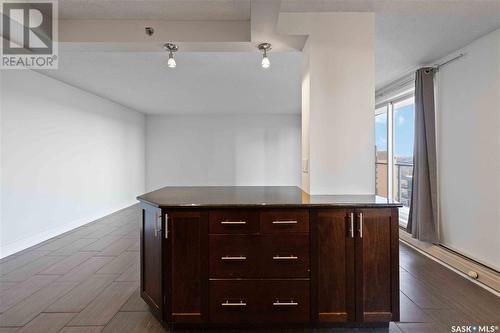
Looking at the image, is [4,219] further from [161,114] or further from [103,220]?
[161,114]

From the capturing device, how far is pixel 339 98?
2.35 meters

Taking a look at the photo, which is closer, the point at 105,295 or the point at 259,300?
the point at 259,300

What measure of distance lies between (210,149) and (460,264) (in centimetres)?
602

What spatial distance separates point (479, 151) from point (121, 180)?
6609 mm

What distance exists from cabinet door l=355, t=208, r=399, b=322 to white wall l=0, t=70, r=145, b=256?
4.14 meters

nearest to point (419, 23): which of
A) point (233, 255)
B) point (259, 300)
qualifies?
point (233, 255)

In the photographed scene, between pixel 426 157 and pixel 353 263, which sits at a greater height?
pixel 426 157

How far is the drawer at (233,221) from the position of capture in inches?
72.7

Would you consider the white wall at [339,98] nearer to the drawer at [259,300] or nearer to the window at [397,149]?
the drawer at [259,300]

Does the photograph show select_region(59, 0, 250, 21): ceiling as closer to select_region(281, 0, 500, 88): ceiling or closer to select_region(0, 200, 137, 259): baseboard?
select_region(281, 0, 500, 88): ceiling

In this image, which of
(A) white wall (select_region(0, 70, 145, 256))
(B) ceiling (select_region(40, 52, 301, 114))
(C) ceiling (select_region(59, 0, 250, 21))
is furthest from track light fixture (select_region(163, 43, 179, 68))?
(A) white wall (select_region(0, 70, 145, 256))

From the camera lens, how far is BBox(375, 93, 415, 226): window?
14.9ft

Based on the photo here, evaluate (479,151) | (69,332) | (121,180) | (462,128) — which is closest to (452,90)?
(462,128)

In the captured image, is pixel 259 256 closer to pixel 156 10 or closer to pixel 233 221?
pixel 233 221
